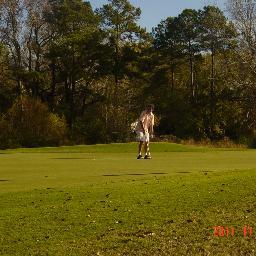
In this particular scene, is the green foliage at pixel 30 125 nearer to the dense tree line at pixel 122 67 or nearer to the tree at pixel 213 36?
the dense tree line at pixel 122 67

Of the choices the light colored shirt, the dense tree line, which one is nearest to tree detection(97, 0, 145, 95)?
the dense tree line

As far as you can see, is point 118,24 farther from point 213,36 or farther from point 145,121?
point 145,121

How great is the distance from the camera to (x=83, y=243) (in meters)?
7.12

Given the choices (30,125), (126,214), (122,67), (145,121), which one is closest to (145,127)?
(145,121)

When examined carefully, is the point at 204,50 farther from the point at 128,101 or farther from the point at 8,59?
the point at 8,59

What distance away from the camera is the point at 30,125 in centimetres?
5166

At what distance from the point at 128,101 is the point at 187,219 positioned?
164ft

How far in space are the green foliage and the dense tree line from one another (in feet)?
3.35

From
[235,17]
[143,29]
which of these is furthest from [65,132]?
[235,17]

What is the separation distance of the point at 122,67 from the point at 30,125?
482 inches

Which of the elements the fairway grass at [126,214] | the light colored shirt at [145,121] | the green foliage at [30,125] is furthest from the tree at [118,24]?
the fairway grass at [126,214]

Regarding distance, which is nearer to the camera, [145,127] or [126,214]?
[126,214]

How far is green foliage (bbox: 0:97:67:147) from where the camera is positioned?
Result: 168 ft
